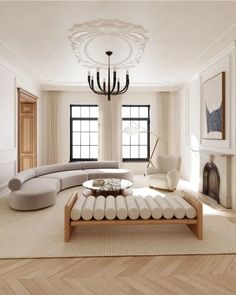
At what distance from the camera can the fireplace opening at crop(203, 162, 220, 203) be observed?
532 centimetres

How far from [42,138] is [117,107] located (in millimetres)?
2926

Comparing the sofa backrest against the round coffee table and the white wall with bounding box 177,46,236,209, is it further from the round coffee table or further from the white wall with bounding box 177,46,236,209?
the white wall with bounding box 177,46,236,209

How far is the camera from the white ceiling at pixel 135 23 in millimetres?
3334

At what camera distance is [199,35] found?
14.0 feet

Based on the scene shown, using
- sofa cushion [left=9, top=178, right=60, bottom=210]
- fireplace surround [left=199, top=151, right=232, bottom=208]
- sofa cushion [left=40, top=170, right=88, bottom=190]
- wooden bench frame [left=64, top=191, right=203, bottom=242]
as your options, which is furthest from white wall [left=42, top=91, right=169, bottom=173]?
wooden bench frame [left=64, top=191, right=203, bottom=242]

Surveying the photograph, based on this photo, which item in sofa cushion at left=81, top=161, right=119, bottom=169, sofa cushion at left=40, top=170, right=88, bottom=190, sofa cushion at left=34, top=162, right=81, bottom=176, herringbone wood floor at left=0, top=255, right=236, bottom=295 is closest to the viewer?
herringbone wood floor at left=0, top=255, right=236, bottom=295

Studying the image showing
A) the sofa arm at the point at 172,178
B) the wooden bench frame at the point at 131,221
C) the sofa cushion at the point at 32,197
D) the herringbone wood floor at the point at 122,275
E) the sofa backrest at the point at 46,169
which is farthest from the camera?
the sofa arm at the point at 172,178

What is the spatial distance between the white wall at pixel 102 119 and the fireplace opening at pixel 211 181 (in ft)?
9.48

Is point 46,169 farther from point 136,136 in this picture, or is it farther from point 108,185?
point 136,136

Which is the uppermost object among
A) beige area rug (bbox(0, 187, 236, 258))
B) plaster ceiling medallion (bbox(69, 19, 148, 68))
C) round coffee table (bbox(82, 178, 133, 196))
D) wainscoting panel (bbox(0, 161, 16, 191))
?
plaster ceiling medallion (bbox(69, 19, 148, 68))

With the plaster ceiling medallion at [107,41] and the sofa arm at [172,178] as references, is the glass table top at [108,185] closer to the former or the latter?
the sofa arm at [172,178]

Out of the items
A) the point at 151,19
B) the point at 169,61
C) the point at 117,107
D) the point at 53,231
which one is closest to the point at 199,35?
the point at 151,19

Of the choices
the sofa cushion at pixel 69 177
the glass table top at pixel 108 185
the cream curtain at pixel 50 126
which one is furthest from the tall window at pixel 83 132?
the glass table top at pixel 108 185

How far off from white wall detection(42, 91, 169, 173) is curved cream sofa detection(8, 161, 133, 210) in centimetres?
136
